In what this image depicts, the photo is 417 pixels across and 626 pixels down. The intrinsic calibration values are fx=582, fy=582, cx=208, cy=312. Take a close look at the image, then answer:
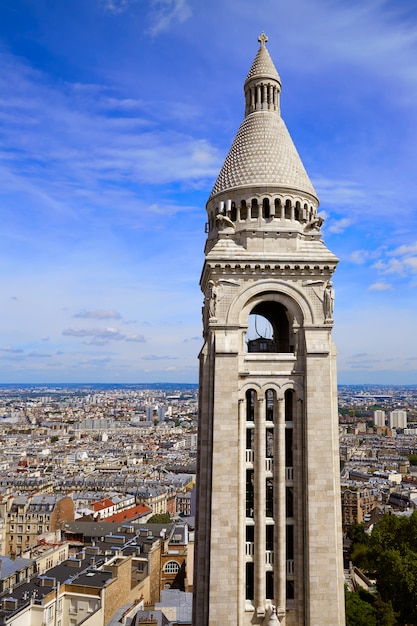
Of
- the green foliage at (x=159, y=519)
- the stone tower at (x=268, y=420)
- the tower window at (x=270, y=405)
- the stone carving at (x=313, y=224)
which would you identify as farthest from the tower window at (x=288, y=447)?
the green foliage at (x=159, y=519)

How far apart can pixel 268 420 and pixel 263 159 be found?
13163mm

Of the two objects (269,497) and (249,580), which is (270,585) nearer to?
(249,580)

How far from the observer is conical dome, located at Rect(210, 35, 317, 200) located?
96.5 ft

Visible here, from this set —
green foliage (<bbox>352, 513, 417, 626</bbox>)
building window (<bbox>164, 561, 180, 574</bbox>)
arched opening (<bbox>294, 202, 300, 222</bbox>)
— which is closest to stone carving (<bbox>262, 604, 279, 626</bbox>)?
arched opening (<bbox>294, 202, 300, 222</bbox>)

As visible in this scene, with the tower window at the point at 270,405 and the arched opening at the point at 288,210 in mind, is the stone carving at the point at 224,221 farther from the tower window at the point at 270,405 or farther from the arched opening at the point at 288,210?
the tower window at the point at 270,405

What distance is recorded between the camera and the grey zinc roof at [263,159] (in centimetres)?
2936

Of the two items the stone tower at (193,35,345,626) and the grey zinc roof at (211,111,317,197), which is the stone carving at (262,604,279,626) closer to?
the stone tower at (193,35,345,626)

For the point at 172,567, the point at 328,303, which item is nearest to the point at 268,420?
the point at 328,303

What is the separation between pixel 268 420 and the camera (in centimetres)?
2795

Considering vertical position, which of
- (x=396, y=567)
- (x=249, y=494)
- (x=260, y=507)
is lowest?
(x=396, y=567)

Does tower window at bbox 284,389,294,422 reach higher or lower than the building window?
higher

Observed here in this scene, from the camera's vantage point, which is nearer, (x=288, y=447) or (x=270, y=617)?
(x=270, y=617)

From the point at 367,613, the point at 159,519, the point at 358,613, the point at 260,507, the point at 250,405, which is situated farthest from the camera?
the point at 159,519

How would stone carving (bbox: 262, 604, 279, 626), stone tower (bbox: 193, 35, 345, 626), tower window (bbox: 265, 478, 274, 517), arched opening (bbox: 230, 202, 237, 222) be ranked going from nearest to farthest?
stone carving (bbox: 262, 604, 279, 626)
stone tower (bbox: 193, 35, 345, 626)
tower window (bbox: 265, 478, 274, 517)
arched opening (bbox: 230, 202, 237, 222)
